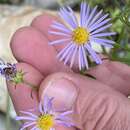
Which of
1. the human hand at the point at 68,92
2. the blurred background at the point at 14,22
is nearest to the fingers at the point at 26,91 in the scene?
the human hand at the point at 68,92

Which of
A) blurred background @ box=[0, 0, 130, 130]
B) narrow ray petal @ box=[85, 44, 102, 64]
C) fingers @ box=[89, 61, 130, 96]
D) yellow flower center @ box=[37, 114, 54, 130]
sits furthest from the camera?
blurred background @ box=[0, 0, 130, 130]

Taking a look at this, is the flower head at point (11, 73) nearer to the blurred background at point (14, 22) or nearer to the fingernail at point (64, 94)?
the fingernail at point (64, 94)

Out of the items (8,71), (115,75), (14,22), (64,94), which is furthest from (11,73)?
(14,22)

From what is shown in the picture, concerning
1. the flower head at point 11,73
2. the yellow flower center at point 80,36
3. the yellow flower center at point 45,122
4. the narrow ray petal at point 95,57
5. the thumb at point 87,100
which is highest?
the yellow flower center at point 80,36

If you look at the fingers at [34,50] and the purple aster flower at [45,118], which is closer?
the purple aster flower at [45,118]

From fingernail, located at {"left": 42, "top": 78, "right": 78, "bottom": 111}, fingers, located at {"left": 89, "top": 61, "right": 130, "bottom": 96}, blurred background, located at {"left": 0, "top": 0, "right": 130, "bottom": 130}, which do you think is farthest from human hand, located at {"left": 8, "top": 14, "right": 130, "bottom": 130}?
blurred background, located at {"left": 0, "top": 0, "right": 130, "bottom": 130}

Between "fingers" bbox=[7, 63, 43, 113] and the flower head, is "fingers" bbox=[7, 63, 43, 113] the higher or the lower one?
the lower one

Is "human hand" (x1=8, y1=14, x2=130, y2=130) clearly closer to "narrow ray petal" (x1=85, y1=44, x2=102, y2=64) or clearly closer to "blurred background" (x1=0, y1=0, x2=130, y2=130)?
"narrow ray petal" (x1=85, y1=44, x2=102, y2=64)

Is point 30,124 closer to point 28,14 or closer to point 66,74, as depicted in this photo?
point 66,74
